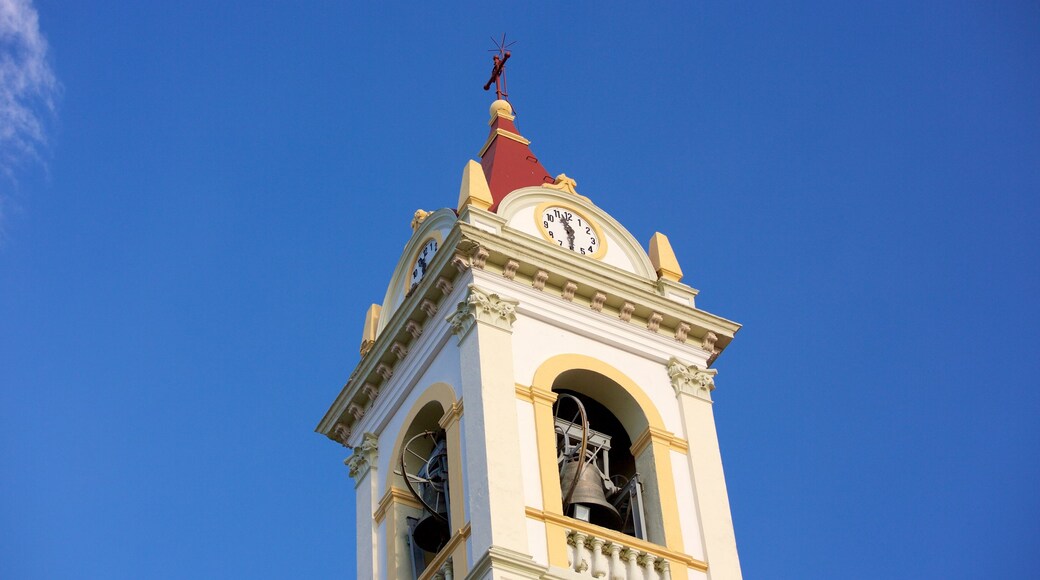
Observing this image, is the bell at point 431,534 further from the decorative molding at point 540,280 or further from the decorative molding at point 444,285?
the decorative molding at point 540,280

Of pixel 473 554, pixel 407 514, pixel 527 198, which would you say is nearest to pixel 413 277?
pixel 527 198

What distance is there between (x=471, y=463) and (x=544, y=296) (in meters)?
3.44

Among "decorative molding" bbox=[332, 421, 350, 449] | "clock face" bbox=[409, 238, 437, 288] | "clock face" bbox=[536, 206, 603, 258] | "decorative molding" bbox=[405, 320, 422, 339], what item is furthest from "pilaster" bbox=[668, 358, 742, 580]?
"decorative molding" bbox=[332, 421, 350, 449]

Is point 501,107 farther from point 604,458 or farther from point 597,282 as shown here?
point 604,458

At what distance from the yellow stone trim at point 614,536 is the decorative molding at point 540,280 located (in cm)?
399

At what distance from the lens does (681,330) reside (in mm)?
26141

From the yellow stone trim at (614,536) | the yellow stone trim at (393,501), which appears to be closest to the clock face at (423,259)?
the yellow stone trim at (393,501)

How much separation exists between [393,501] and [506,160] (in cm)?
654

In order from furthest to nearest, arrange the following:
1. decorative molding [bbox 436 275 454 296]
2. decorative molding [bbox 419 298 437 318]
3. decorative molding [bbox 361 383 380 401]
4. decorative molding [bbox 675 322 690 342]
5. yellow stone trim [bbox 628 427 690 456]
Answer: decorative molding [bbox 361 383 380 401]
decorative molding [bbox 675 322 690 342]
decorative molding [bbox 419 298 437 318]
decorative molding [bbox 436 275 454 296]
yellow stone trim [bbox 628 427 690 456]

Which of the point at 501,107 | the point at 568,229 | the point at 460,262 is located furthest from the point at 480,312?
the point at 501,107

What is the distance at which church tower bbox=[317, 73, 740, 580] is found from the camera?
74.3ft

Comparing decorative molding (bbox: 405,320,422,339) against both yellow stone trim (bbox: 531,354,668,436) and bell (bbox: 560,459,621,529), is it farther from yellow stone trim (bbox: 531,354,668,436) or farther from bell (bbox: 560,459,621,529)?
bell (bbox: 560,459,621,529)

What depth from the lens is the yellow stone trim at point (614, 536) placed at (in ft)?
73.5

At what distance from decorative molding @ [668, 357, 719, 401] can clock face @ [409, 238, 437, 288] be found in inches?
157
